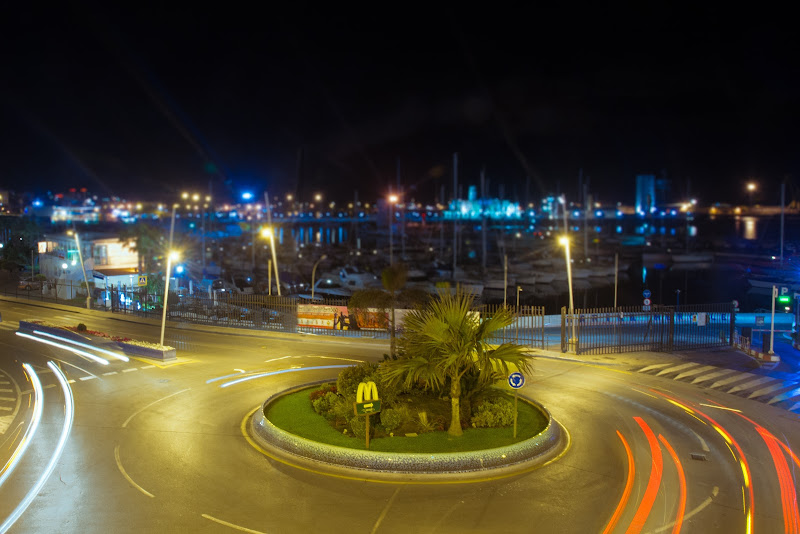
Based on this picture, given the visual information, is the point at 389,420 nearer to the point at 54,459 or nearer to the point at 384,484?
the point at 384,484

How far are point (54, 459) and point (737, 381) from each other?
1891 centimetres

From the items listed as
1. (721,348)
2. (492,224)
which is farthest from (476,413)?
(492,224)

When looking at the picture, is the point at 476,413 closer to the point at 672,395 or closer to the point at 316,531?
the point at 316,531

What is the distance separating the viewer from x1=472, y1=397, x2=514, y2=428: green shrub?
1259 cm

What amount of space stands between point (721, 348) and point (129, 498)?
22360mm

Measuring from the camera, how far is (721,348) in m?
23.1

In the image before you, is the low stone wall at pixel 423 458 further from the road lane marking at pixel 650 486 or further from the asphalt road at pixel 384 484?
the road lane marking at pixel 650 486

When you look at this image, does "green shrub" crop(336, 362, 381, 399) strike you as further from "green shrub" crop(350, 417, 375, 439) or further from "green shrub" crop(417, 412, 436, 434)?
"green shrub" crop(417, 412, 436, 434)

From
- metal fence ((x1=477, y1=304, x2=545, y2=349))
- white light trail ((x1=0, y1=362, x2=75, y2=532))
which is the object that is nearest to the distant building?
white light trail ((x1=0, y1=362, x2=75, y2=532))

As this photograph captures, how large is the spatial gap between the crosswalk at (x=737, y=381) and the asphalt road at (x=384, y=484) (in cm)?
74

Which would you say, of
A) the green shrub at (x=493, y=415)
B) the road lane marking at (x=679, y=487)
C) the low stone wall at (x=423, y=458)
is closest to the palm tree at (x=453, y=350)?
the green shrub at (x=493, y=415)

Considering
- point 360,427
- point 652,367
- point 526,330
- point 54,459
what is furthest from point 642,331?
point 54,459

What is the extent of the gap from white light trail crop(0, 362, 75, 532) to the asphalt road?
120 millimetres

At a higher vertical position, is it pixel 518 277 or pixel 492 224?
pixel 492 224
